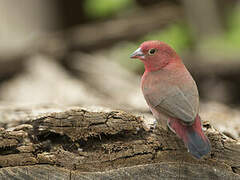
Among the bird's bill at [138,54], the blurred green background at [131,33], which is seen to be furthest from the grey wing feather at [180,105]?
the blurred green background at [131,33]

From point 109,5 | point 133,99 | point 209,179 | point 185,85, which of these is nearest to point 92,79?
point 133,99

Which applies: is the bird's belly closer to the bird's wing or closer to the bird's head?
the bird's wing

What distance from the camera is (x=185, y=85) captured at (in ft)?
11.2

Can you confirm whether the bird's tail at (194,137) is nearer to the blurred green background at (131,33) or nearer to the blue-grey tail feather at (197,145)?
the blue-grey tail feather at (197,145)

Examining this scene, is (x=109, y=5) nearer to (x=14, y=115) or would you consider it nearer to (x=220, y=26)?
(x=220, y=26)

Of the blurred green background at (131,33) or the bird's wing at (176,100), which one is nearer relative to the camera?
the bird's wing at (176,100)

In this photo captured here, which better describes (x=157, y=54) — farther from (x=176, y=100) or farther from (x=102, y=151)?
(x=102, y=151)

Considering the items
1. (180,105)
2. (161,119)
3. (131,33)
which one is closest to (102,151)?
(161,119)

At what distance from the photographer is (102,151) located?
3.05m

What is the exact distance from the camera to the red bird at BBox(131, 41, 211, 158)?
9.70 ft

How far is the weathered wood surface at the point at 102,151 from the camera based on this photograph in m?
2.95

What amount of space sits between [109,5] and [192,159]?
655cm

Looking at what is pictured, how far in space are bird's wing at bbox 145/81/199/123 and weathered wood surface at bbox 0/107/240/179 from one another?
19 cm

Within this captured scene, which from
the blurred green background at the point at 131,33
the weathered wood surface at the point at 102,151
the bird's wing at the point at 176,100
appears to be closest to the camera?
the weathered wood surface at the point at 102,151
